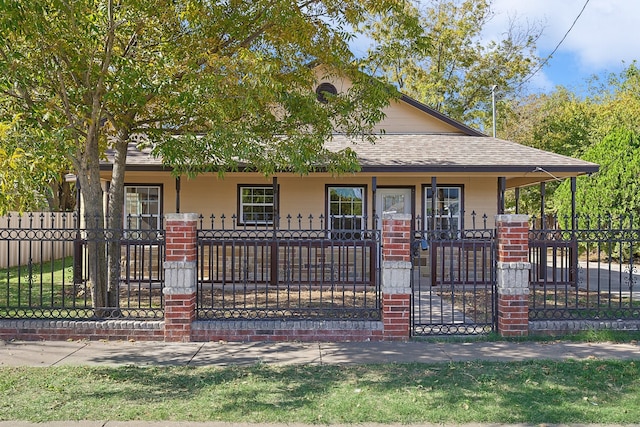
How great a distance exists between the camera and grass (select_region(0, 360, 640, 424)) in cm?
461

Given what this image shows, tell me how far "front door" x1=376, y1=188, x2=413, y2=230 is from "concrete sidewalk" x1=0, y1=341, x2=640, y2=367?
24.2ft

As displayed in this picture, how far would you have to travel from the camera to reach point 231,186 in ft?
45.9

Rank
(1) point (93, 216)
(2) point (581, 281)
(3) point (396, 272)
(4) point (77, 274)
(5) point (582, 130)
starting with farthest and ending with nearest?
1. (5) point (582, 130)
2. (2) point (581, 281)
3. (4) point (77, 274)
4. (1) point (93, 216)
5. (3) point (396, 272)

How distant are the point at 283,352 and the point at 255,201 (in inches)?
305

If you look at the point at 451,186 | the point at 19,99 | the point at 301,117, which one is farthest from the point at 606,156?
the point at 19,99

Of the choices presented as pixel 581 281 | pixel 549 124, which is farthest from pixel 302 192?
pixel 549 124

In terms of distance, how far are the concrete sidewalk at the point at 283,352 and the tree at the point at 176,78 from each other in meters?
0.93

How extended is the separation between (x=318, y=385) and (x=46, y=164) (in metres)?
3.96

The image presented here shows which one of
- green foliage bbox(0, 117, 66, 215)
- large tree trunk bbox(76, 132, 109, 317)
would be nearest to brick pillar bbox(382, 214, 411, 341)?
large tree trunk bbox(76, 132, 109, 317)

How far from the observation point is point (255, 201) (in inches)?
553

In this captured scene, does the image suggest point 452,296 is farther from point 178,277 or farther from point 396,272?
point 178,277

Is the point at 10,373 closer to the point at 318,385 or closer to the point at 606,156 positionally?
the point at 318,385

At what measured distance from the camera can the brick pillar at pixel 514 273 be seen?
7.14 meters

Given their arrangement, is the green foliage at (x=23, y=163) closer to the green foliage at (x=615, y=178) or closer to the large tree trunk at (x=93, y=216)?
the large tree trunk at (x=93, y=216)
